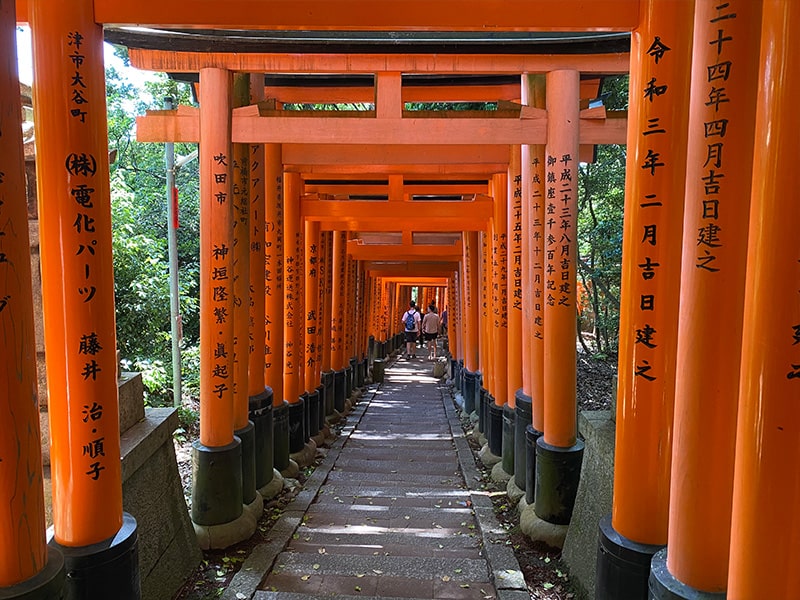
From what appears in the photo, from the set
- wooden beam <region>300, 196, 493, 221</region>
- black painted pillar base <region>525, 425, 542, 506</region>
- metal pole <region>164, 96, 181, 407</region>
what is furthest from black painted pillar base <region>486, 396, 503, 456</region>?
metal pole <region>164, 96, 181, 407</region>

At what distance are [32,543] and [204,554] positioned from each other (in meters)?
2.50

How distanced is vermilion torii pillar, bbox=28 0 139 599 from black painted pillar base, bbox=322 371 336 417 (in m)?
7.25

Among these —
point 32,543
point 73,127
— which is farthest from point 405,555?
point 73,127

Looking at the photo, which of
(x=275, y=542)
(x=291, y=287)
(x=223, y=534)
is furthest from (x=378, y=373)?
(x=223, y=534)

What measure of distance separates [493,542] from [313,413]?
177 inches

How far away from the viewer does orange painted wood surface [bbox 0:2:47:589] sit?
226cm

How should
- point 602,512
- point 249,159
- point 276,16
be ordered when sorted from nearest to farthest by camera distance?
point 276,16 → point 602,512 → point 249,159

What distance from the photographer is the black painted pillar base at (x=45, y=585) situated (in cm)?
223

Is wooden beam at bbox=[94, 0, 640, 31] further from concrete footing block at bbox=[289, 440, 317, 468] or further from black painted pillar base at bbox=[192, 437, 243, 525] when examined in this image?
concrete footing block at bbox=[289, 440, 317, 468]

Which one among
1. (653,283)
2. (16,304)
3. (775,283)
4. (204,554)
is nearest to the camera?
(775,283)

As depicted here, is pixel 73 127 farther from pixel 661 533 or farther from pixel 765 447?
pixel 661 533

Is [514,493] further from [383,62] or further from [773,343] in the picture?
[773,343]

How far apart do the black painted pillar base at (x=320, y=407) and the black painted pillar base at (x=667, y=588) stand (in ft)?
22.7

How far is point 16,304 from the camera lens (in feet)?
7.58
